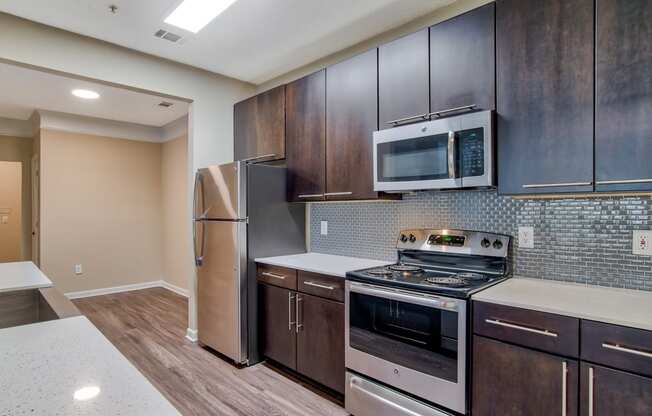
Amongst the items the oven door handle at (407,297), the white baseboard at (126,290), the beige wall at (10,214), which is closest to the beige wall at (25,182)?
the beige wall at (10,214)

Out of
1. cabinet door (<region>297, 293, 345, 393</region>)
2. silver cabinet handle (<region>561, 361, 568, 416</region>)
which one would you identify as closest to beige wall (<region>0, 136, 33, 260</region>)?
cabinet door (<region>297, 293, 345, 393</region>)

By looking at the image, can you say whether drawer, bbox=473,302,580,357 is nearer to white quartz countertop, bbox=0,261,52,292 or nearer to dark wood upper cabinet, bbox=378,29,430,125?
dark wood upper cabinet, bbox=378,29,430,125

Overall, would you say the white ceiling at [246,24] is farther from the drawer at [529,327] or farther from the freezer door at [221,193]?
the drawer at [529,327]

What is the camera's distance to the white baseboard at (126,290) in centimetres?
507

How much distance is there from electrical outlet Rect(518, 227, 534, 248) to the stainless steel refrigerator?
5.89 ft

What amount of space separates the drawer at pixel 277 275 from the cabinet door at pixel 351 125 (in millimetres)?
643

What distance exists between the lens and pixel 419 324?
1893mm

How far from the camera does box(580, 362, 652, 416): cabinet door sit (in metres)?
1.28

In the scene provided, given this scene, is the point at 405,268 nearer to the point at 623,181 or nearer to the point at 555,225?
the point at 555,225

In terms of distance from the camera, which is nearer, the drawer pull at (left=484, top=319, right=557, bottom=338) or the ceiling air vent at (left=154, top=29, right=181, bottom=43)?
the drawer pull at (left=484, top=319, right=557, bottom=338)

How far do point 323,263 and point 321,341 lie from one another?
55cm

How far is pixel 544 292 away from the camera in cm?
173

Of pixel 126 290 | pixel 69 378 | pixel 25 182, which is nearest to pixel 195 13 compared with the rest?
pixel 69 378

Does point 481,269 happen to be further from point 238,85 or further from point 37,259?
point 37,259
